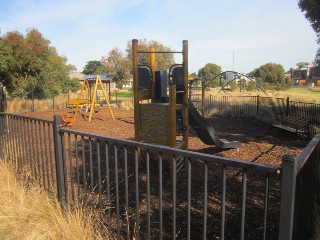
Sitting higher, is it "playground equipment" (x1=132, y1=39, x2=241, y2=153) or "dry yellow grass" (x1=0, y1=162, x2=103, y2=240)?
"playground equipment" (x1=132, y1=39, x2=241, y2=153)

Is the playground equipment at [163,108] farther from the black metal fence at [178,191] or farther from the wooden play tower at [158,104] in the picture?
the black metal fence at [178,191]

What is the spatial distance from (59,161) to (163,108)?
258 cm

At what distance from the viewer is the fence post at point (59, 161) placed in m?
3.25

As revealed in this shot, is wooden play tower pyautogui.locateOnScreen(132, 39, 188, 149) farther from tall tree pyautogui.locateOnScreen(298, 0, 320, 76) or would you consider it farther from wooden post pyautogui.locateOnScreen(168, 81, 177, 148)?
tall tree pyautogui.locateOnScreen(298, 0, 320, 76)

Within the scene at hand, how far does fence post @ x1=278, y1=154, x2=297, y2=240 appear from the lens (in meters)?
1.55

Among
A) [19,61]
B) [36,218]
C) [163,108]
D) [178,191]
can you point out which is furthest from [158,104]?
[19,61]

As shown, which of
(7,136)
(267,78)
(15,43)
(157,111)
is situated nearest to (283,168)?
(157,111)

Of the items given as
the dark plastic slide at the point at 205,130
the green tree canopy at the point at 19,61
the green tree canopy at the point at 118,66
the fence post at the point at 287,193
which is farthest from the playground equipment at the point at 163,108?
the green tree canopy at the point at 118,66

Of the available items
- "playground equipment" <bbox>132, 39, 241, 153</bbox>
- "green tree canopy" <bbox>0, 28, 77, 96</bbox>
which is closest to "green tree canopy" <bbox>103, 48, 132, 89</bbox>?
"green tree canopy" <bbox>0, 28, 77, 96</bbox>

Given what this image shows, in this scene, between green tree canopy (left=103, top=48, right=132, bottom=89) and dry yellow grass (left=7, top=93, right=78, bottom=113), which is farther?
green tree canopy (left=103, top=48, right=132, bottom=89)

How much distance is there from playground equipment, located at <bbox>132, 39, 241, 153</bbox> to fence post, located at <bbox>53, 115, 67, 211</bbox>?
2382mm

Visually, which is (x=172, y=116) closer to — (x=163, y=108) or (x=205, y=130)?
(x=163, y=108)

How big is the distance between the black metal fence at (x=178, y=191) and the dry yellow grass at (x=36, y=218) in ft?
0.52

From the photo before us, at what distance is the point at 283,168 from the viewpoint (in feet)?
5.19
